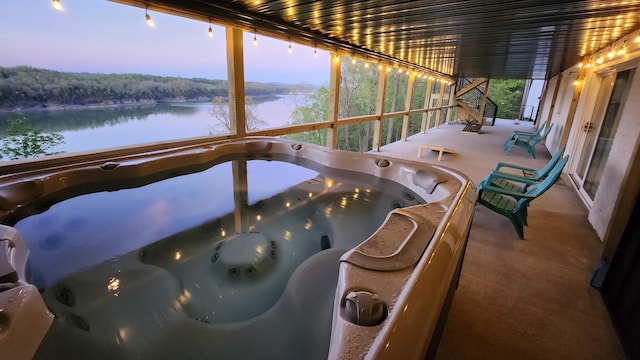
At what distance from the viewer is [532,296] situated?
1.70 m

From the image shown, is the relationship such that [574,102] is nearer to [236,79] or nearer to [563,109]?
[563,109]

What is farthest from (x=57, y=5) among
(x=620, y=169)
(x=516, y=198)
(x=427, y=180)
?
(x=620, y=169)

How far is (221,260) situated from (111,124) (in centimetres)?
377

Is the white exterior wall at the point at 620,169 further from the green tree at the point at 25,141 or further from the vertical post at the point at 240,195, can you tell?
the green tree at the point at 25,141

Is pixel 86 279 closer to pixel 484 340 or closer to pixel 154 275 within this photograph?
pixel 154 275

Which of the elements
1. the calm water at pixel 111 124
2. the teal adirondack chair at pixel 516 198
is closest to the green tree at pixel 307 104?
the calm water at pixel 111 124

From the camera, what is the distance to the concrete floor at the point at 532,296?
1358 mm

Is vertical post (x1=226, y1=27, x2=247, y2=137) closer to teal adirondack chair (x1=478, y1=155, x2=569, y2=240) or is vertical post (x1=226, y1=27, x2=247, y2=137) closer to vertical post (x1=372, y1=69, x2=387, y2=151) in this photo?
teal adirondack chair (x1=478, y1=155, x2=569, y2=240)

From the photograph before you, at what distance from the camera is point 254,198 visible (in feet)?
8.21

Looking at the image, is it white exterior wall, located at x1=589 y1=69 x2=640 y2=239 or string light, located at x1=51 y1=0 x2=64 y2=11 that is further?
white exterior wall, located at x1=589 y1=69 x2=640 y2=239

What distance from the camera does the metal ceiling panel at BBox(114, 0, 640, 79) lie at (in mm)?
2258

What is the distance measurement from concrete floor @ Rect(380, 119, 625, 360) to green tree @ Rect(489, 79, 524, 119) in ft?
52.3

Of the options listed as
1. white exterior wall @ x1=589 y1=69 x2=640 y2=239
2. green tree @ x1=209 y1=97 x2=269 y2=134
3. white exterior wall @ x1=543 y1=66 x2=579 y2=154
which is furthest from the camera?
green tree @ x1=209 y1=97 x2=269 y2=134

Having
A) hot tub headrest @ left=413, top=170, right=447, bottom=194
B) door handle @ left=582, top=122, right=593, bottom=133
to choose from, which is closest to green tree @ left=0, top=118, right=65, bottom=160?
hot tub headrest @ left=413, top=170, right=447, bottom=194
